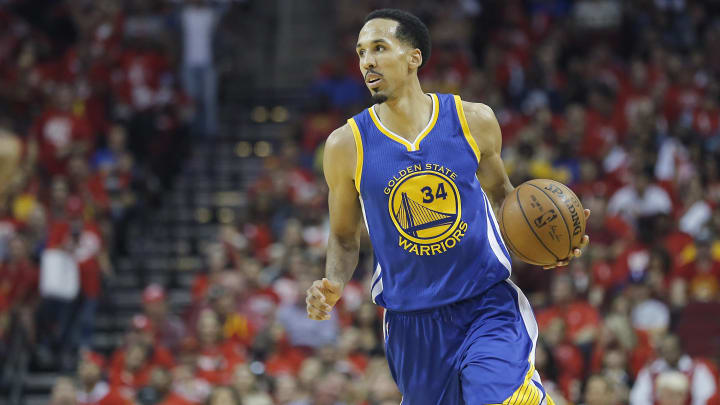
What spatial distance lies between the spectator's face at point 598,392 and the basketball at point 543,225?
128 inches

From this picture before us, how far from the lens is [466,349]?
4.76 m

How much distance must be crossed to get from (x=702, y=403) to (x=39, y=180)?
8024 millimetres

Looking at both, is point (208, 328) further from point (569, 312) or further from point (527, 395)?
point (527, 395)

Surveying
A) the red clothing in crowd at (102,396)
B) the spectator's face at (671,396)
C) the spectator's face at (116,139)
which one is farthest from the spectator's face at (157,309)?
the spectator's face at (671,396)

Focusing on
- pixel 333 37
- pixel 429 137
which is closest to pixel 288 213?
pixel 333 37

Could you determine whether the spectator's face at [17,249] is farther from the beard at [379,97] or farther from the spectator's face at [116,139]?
the beard at [379,97]

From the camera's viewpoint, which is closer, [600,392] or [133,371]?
[600,392]

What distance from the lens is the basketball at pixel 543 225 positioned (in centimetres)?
484

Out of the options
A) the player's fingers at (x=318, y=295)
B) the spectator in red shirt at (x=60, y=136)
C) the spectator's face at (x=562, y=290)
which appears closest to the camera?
the player's fingers at (x=318, y=295)

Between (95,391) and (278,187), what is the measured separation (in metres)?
3.50

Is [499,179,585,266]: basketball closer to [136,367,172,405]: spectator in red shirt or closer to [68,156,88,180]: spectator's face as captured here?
[136,367,172,405]: spectator in red shirt

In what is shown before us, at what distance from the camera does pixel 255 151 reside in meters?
14.8

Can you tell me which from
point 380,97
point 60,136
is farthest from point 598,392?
point 60,136

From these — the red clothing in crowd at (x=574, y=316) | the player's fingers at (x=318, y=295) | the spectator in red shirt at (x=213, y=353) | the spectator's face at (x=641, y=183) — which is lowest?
the spectator in red shirt at (x=213, y=353)
